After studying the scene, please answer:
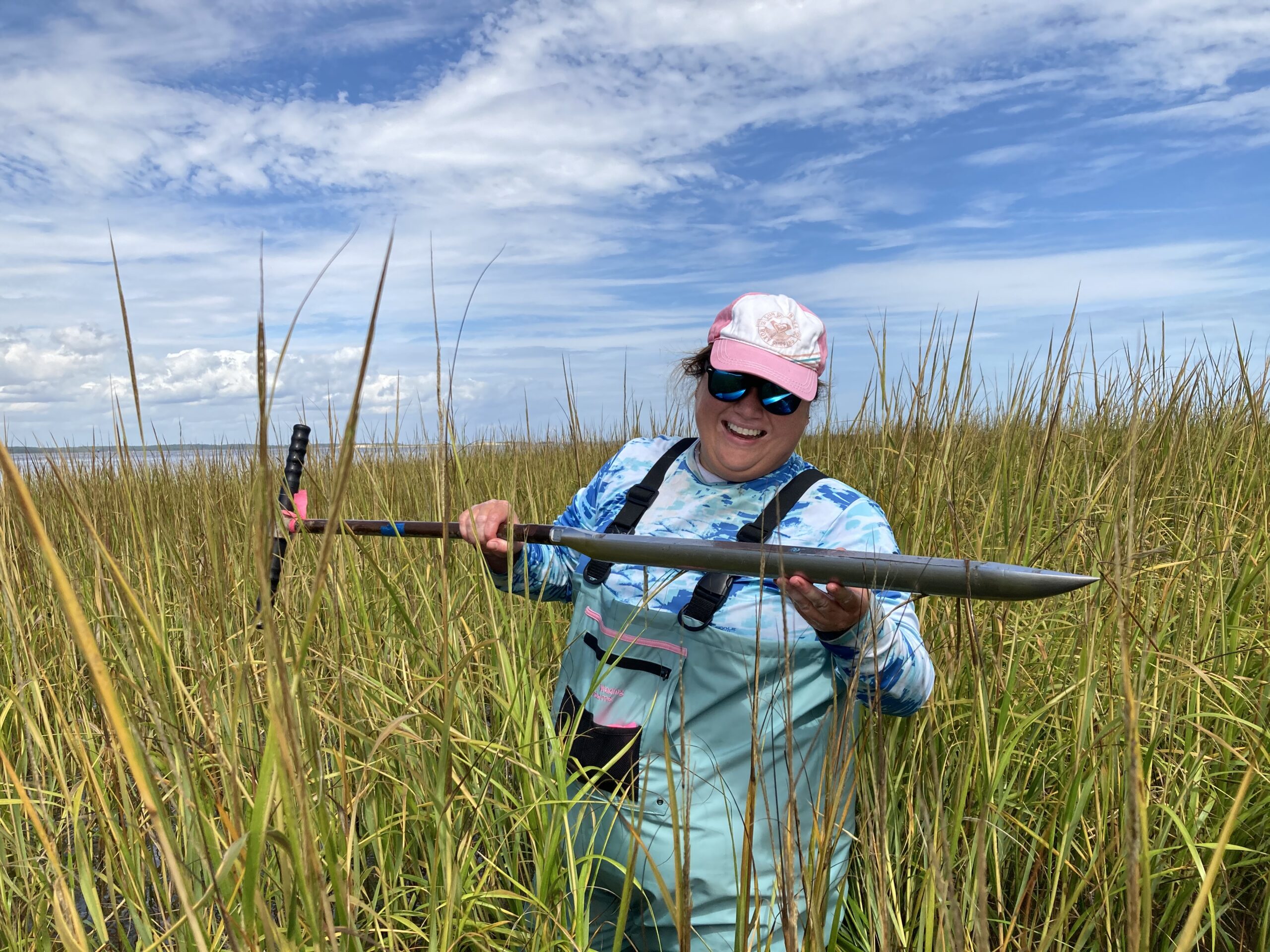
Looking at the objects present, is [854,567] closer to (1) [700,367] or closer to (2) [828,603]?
(2) [828,603]

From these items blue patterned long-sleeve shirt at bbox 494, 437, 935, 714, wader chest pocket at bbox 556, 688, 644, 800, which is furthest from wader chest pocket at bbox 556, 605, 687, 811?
blue patterned long-sleeve shirt at bbox 494, 437, 935, 714

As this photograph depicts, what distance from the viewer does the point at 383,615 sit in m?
2.86

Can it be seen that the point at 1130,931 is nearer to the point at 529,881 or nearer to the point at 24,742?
the point at 529,881

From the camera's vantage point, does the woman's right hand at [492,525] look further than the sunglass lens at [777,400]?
Yes

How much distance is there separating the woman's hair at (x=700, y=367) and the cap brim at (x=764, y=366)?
88 mm

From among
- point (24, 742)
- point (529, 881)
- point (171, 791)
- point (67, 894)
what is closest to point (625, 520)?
point (529, 881)

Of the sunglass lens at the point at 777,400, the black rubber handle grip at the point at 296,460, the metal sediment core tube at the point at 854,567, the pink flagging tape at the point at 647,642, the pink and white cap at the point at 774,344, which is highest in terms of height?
the pink and white cap at the point at 774,344

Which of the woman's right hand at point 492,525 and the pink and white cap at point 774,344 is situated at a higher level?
the pink and white cap at point 774,344

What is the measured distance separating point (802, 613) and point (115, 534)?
13.3 feet

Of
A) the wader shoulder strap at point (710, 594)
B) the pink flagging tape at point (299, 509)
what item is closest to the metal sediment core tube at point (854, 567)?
the wader shoulder strap at point (710, 594)

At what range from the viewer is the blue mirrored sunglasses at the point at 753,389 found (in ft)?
6.81

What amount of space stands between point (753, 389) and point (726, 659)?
693 millimetres

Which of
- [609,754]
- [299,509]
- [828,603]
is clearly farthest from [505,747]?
[299,509]

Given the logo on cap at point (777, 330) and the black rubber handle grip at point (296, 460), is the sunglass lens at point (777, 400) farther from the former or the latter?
the black rubber handle grip at point (296, 460)
